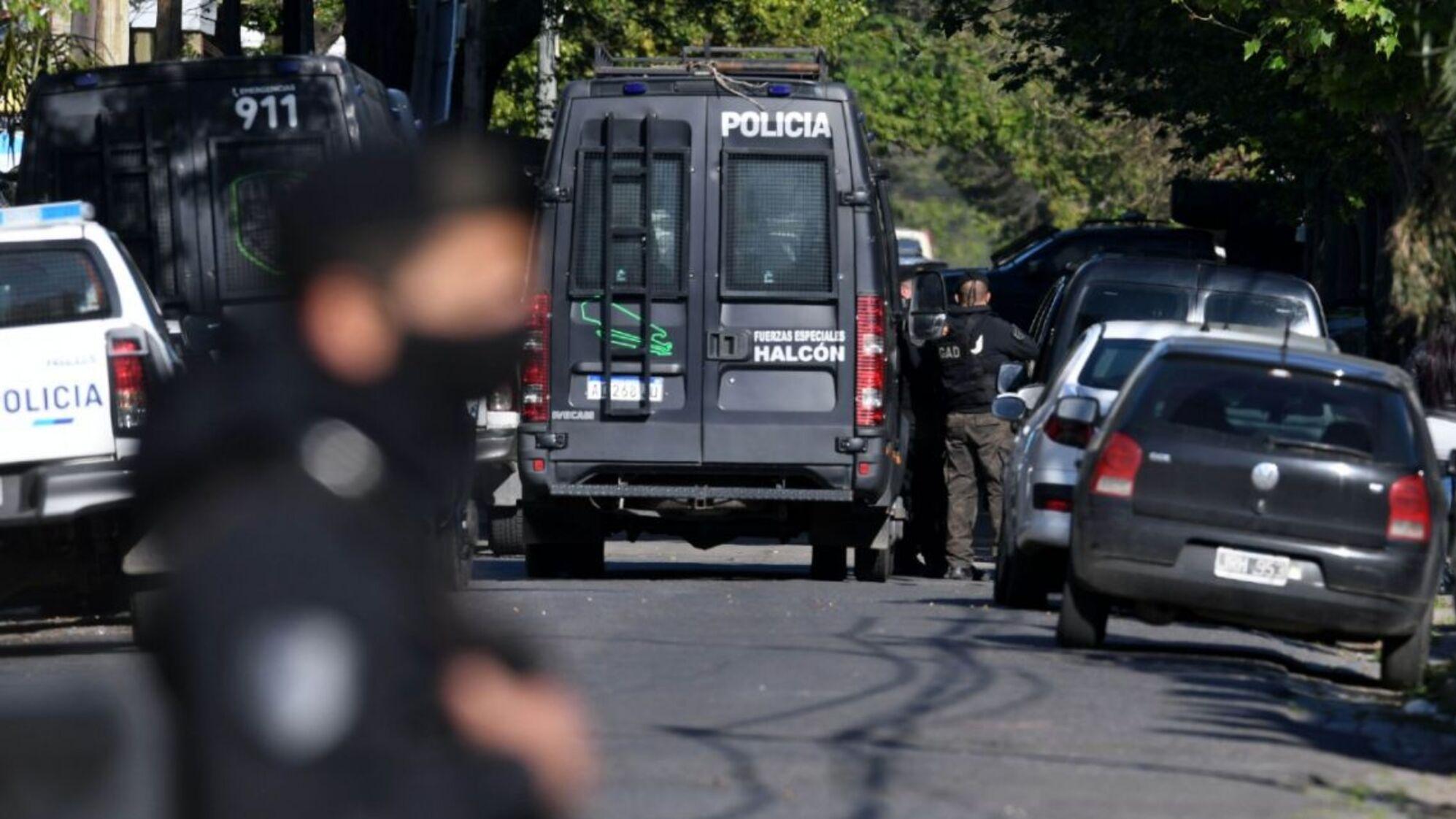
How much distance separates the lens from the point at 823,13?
157ft

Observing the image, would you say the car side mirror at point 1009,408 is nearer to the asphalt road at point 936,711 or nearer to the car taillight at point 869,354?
the car taillight at point 869,354

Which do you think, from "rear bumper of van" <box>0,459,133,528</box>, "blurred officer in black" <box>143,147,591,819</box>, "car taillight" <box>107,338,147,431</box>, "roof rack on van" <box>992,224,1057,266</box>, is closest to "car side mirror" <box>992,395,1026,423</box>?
"car taillight" <box>107,338,147,431</box>

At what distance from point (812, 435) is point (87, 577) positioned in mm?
4249

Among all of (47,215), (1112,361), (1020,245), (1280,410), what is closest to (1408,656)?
(1280,410)

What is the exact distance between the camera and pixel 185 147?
1580cm

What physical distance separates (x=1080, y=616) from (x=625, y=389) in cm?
415

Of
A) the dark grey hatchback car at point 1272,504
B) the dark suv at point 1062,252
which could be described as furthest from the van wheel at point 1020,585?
the dark suv at point 1062,252

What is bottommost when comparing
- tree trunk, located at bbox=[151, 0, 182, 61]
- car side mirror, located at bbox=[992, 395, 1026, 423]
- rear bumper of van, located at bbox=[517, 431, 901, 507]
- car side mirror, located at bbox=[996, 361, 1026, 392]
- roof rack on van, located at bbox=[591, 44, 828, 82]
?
rear bumper of van, located at bbox=[517, 431, 901, 507]

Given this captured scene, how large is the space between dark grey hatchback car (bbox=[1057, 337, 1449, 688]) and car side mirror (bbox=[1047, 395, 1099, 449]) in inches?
66.0

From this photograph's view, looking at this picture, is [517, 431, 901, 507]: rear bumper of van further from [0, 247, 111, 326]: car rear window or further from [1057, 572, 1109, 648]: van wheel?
[0, 247, 111, 326]: car rear window

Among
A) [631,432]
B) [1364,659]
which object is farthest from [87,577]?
[1364,659]

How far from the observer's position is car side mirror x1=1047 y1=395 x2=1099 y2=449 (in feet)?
44.8

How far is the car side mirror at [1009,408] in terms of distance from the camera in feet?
49.6

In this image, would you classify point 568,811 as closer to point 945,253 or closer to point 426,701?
point 426,701
